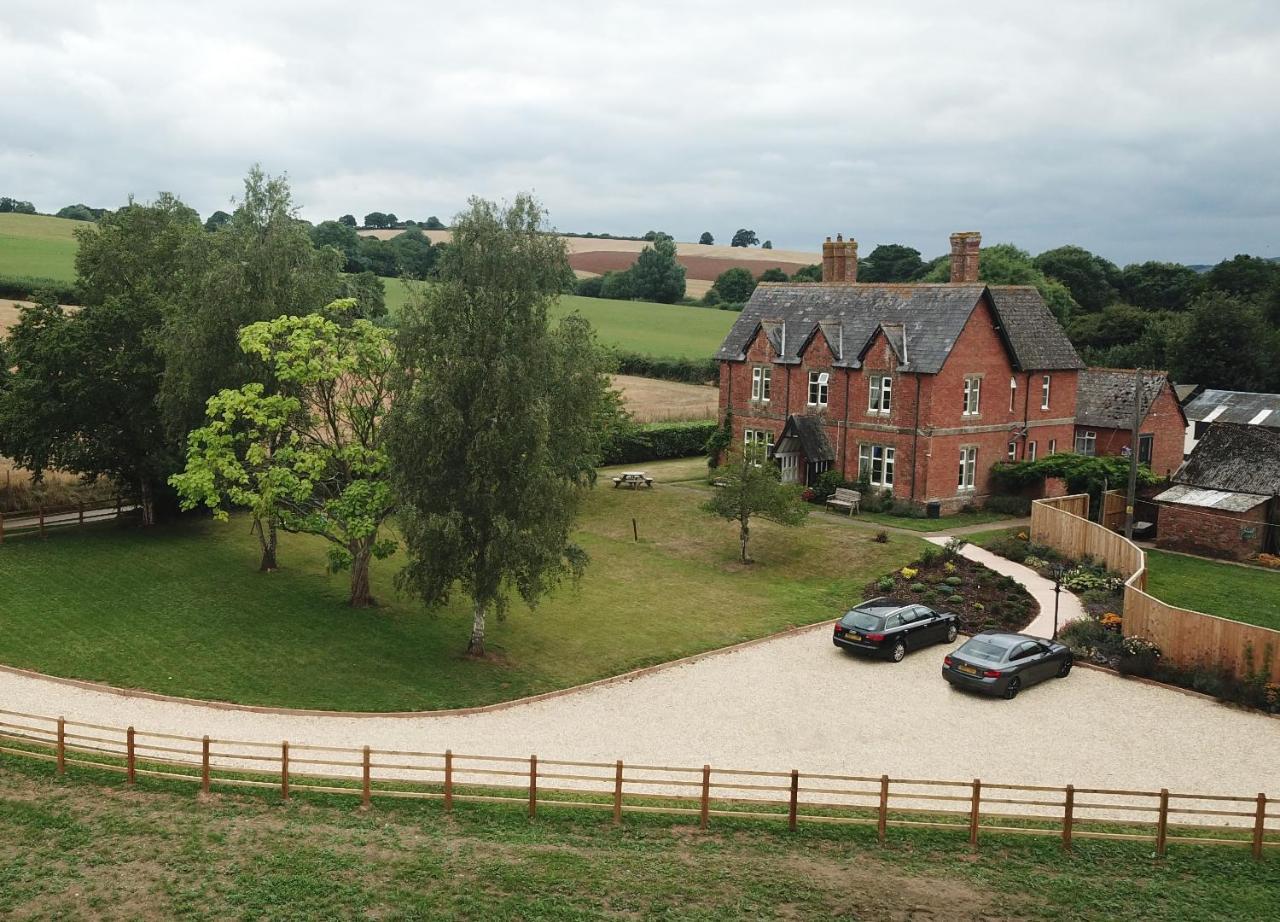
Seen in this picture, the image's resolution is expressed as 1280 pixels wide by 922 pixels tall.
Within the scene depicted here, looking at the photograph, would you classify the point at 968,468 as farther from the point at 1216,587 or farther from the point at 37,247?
the point at 37,247

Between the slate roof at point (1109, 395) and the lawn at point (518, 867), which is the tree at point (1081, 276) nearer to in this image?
the slate roof at point (1109, 395)

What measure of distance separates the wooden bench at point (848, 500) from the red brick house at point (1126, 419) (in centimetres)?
1403

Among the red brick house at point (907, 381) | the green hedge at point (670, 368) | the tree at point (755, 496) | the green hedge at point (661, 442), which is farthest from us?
the green hedge at point (670, 368)

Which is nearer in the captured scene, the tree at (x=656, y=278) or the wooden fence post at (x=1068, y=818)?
the wooden fence post at (x=1068, y=818)

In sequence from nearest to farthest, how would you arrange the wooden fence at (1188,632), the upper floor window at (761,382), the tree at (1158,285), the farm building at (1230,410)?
the wooden fence at (1188,632), the upper floor window at (761,382), the farm building at (1230,410), the tree at (1158,285)

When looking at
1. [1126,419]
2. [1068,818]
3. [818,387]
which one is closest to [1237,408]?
[1126,419]

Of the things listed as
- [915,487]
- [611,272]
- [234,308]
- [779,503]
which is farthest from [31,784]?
[611,272]

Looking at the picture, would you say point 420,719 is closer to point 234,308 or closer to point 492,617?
point 492,617

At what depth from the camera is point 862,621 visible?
3105cm

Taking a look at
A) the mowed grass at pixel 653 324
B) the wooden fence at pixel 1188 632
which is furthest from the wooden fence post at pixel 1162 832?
the mowed grass at pixel 653 324

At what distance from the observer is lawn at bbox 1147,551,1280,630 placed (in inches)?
1342

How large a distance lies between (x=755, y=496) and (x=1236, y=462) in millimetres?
19531

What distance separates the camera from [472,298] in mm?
27953

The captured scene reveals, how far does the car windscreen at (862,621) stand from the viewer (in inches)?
1209
